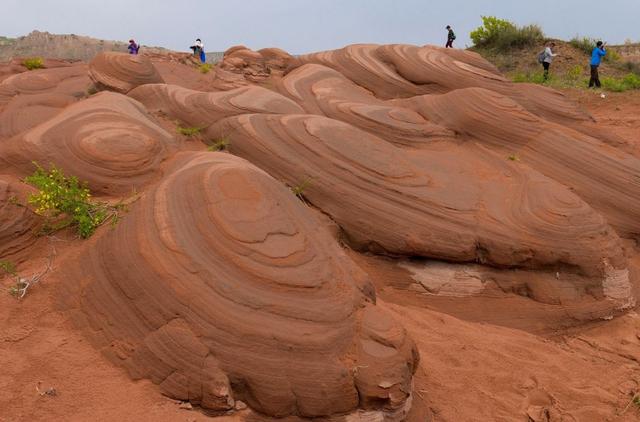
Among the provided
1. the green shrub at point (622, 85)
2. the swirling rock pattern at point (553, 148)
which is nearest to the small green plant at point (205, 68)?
the swirling rock pattern at point (553, 148)

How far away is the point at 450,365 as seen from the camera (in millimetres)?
5000

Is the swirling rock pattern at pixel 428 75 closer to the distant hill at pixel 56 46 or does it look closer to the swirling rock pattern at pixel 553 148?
the swirling rock pattern at pixel 553 148

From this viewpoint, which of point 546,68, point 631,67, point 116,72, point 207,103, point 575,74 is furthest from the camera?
point 631,67

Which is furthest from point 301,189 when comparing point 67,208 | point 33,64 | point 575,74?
point 575,74

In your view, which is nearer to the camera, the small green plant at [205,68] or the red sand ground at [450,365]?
the red sand ground at [450,365]

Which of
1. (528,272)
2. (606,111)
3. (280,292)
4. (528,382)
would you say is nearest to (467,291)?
(528,272)

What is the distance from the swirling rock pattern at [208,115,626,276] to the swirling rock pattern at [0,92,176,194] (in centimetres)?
127

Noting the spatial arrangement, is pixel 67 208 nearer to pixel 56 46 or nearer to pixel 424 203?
pixel 424 203

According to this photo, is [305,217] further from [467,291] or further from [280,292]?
[467,291]

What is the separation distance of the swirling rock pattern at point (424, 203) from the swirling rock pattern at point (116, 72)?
3.75m

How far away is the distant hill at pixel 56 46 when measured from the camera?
27430 mm

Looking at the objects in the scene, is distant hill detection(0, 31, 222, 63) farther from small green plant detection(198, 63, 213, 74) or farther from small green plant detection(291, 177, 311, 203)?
small green plant detection(291, 177, 311, 203)

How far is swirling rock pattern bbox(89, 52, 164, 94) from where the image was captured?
9.21 m

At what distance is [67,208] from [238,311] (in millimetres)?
2369
